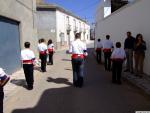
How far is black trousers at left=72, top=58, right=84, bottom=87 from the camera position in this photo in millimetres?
12531

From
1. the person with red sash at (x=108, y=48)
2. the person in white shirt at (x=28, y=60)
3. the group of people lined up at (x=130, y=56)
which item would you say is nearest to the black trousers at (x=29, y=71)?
the person in white shirt at (x=28, y=60)

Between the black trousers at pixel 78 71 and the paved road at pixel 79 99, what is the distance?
23cm

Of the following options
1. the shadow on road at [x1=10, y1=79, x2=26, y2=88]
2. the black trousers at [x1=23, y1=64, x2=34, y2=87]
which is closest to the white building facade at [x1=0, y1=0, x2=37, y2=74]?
the shadow on road at [x1=10, y1=79, x2=26, y2=88]

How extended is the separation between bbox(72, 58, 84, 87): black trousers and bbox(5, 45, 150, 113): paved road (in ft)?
0.75

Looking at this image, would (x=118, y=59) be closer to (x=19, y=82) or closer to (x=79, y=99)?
(x=79, y=99)

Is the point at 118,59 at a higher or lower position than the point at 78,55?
lower

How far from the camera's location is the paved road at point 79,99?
9.18 meters

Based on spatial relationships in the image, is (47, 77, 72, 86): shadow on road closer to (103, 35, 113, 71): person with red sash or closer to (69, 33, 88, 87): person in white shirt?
(69, 33, 88, 87): person in white shirt

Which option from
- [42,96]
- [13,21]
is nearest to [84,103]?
[42,96]

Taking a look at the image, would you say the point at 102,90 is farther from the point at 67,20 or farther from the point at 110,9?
the point at 67,20

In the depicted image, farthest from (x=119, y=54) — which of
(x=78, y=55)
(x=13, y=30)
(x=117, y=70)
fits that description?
(x=13, y=30)

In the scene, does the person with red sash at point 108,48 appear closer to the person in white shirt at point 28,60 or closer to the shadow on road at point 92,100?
the shadow on road at point 92,100

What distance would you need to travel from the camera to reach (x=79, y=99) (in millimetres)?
10352

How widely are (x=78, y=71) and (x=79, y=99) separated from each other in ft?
7.94
